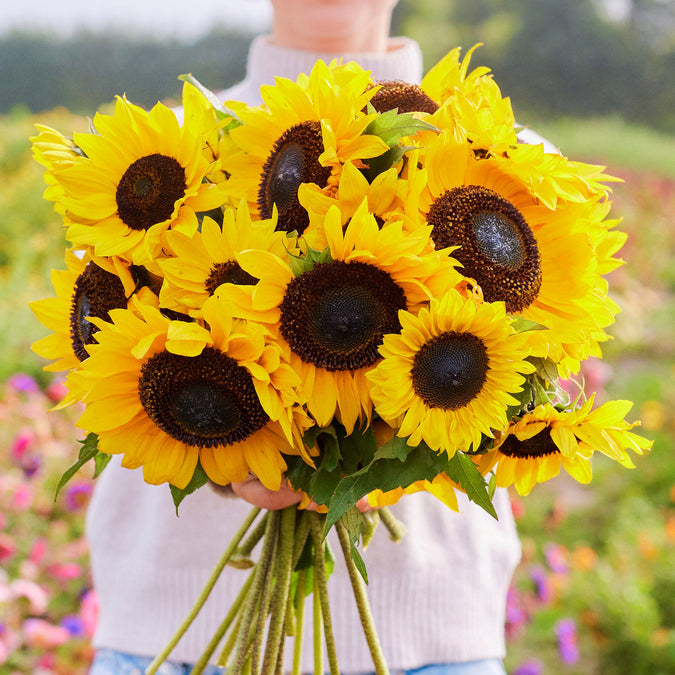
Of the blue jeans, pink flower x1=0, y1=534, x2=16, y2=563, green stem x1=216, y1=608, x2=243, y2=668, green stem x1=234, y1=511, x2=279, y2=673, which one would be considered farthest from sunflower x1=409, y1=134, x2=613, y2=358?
pink flower x1=0, y1=534, x2=16, y2=563

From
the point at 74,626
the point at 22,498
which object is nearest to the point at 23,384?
the point at 22,498

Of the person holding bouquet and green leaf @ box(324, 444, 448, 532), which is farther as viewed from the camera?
the person holding bouquet

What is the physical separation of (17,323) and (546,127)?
8103 mm

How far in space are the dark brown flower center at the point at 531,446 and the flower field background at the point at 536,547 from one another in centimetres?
146

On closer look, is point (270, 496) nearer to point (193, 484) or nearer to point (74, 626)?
point (193, 484)

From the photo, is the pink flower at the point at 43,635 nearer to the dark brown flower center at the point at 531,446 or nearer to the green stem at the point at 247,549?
the green stem at the point at 247,549

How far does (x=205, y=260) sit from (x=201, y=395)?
11cm

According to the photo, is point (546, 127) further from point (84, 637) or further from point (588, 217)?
point (588, 217)

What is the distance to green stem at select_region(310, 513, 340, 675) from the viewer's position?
2.57ft

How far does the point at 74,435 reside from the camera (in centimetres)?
256

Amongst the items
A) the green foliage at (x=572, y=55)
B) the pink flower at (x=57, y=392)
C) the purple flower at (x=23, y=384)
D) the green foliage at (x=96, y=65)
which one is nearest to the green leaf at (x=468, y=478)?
the pink flower at (x=57, y=392)

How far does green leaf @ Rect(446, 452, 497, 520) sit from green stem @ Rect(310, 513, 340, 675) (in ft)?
0.61

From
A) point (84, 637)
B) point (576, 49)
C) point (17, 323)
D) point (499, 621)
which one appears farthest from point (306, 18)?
point (576, 49)

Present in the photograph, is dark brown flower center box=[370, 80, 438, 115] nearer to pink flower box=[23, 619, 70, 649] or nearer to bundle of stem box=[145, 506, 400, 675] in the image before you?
bundle of stem box=[145, 506, 400, 675]
